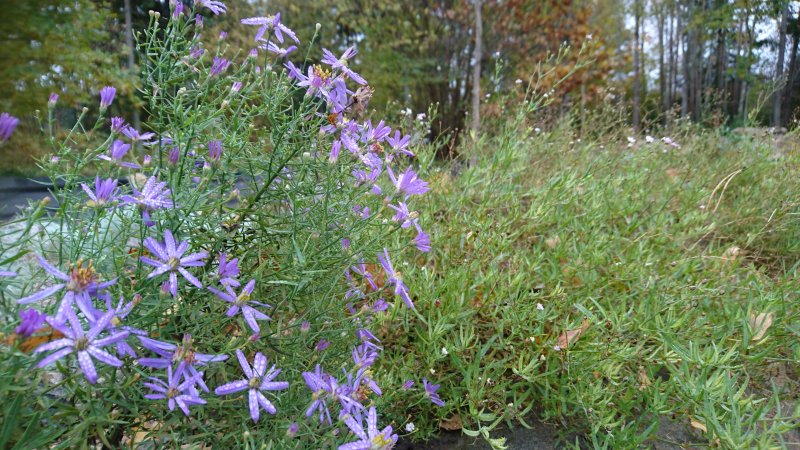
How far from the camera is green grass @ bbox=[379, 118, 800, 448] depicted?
147 cm

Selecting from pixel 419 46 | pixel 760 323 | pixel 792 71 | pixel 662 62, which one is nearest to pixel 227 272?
pixel 760 323

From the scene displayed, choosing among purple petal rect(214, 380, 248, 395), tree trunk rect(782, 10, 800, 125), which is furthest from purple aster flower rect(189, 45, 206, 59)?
tree trunk rect(782, 10, 800, 125)

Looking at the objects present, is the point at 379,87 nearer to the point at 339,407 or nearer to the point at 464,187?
the point at 464,187

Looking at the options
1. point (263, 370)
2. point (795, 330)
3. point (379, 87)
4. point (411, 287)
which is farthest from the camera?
point (379, 87)

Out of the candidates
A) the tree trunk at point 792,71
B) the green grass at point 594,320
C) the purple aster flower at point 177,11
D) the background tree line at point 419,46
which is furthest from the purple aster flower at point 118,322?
the tree trunk at point 792,71

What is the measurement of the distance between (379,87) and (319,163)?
31.5 ft

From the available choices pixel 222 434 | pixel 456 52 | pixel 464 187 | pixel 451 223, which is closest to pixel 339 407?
pixel 222 434

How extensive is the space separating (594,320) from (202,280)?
43.3 inches

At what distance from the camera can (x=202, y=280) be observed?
1.03 metres

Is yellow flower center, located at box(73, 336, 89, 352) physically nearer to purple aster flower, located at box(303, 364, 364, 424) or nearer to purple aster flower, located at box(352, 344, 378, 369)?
purple aster flower, located at box(303, 364, 364, 424)

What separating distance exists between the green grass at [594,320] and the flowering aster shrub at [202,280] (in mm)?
309

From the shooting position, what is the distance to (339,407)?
3.94 ft

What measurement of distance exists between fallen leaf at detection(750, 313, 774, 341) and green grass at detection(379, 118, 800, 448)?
0.06 feet

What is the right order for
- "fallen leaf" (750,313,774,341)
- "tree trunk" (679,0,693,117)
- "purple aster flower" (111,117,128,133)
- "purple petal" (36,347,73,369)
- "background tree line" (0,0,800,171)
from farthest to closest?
"tree trunk" (679,0,693,117)
"background tree line" (0,0,800,171)
"fallen leaf" (750,313,774,341)
"purple aster flower" (111,117,128,133)
"purple petal" (36,347,73,369)
